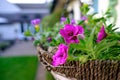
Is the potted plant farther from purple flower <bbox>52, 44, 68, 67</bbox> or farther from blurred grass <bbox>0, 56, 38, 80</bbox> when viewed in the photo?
blurred grass <bbox>0, 56, 38, 80</bbox>

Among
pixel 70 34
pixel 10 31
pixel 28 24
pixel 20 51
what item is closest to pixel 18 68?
pixel 20 51

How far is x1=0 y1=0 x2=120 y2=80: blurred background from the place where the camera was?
4.98 feet

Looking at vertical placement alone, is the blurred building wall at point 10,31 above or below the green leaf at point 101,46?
below

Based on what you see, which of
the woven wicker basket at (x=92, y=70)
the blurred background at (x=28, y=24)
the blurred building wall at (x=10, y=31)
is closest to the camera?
the woven wicker basket at (x=92, y=70)

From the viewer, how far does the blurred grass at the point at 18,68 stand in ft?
18.7

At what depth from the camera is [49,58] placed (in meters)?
0.55

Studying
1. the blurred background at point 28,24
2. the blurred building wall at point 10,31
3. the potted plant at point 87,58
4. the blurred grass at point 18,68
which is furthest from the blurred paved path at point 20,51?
the potted plant at point 87,58

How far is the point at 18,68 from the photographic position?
6789mm

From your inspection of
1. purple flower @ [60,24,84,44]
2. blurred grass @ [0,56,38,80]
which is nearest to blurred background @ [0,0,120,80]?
blurred grass @ [0,56,38,80]

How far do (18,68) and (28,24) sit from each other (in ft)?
19.1

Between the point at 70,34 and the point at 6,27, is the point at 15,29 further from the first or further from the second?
the point at 70,34

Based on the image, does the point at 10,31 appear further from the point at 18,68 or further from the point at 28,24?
the point at 18,68

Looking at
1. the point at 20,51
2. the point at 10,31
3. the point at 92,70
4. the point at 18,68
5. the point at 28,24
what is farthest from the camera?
the point at 10,31

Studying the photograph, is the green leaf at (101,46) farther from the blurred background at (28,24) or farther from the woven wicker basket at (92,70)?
the blurred background at (28,24)
